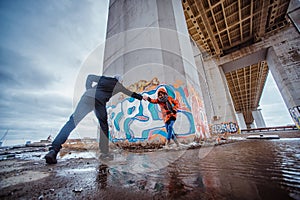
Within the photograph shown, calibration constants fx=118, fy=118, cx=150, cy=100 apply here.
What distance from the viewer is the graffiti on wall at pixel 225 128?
33.0 feet

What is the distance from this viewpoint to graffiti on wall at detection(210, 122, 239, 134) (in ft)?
33.0

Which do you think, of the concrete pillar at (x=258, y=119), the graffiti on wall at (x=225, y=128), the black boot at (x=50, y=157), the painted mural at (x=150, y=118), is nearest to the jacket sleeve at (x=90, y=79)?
the black boot at (x=50, y=157)

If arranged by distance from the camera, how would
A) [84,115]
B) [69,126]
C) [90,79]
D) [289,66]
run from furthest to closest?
[289,66]
[90,79]
[84,115]
[69,126]

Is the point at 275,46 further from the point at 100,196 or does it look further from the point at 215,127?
the point at 100,196

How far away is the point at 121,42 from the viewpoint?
283 inches

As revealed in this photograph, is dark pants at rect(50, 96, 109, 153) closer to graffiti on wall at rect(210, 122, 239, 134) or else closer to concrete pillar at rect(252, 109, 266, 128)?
graffiti on wall at rect(210, 122, 239, 134)

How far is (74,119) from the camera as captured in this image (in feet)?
5.74

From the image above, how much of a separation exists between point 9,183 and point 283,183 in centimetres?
182

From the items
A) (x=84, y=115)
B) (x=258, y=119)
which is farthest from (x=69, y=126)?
(x=258, y=119)

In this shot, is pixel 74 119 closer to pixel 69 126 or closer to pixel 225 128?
pixel 69 126

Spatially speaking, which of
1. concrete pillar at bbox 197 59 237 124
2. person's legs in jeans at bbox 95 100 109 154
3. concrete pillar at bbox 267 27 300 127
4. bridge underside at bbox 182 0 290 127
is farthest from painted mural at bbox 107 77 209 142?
concrete pillar at bbox 267 27 300 127

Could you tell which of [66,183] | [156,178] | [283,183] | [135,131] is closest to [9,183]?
[66,183]

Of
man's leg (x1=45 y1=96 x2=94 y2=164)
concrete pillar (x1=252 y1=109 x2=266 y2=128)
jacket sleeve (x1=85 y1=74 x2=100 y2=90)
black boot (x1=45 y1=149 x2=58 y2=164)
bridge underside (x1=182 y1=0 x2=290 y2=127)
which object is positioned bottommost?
black boot (x1=45 y1=149 x2=58 y2=164)

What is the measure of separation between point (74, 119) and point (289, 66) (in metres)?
12.1
